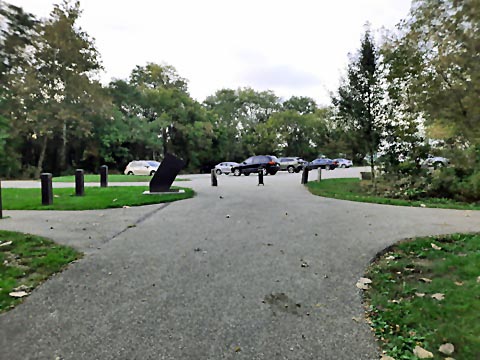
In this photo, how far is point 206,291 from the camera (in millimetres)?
3475

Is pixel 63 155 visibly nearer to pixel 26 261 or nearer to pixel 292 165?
pixel 292 165

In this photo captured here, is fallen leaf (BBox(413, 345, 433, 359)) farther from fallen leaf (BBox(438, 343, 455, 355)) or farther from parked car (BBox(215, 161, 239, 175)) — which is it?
parked car (BBox(215, 161, 239, 175))

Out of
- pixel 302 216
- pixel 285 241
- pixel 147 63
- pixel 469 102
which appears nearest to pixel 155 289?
pixel 285 241

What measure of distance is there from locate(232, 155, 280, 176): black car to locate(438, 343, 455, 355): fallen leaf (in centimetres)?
2403

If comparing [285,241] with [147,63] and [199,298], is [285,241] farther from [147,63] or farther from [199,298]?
[147,63]

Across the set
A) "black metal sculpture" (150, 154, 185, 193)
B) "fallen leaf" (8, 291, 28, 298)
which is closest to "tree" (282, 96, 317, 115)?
"black metal sculpture" (150, 154, 185, 193)

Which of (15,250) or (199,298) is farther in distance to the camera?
(15,250)

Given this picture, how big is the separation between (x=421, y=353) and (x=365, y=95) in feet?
38.3

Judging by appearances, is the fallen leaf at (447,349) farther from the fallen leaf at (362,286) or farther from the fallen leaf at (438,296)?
the fallen leaf at (362,286)

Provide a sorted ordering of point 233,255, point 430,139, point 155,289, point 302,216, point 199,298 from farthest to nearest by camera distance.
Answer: point 430,139
point 302,216
point 233,255
point 155,289
point 199,298

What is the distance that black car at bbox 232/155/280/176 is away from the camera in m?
26.5

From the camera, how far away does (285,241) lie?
18.0ft

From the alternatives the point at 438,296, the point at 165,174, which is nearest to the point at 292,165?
the point at 165,174

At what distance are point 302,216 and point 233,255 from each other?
3393 mm
